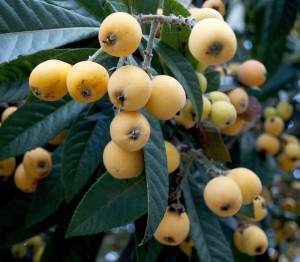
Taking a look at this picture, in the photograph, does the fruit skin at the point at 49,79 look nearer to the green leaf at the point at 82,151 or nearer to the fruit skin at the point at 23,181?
the green leaf at the point at 82,151

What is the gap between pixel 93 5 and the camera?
48.8 inches

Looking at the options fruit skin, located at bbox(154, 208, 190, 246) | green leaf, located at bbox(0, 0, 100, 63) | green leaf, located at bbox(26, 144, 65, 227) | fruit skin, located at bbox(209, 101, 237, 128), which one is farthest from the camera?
green leaf, located at bbox(26, 144, 65, 227)

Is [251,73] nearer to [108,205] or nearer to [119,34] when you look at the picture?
[108,205]

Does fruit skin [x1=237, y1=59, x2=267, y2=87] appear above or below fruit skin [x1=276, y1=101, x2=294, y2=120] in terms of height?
above

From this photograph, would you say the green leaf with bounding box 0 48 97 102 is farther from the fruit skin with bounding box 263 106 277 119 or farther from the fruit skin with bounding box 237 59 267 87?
the fruit skin with bounding box 263 106 277 119

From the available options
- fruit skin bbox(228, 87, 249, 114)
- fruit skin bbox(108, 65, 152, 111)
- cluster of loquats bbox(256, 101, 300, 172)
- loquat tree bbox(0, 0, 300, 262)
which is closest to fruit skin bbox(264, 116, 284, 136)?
cluster of loquats bbox(256, 101, 300, 172)

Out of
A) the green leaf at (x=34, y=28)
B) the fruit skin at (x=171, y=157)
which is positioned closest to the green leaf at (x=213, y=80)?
the fruit skin at (x=171, y=157)

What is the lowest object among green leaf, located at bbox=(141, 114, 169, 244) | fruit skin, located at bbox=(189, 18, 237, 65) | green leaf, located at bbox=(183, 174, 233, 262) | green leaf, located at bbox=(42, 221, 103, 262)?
green leaf, located at bbox=(42, 221, 103, 262)

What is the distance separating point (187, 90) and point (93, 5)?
38 cm

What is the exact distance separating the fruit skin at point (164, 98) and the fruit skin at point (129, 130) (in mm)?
45

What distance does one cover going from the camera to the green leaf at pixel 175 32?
44.5 inches

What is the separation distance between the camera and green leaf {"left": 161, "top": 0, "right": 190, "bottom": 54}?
1.13m

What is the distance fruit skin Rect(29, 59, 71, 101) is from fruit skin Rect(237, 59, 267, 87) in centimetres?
90

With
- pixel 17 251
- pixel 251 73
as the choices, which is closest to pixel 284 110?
pixel 251 73
